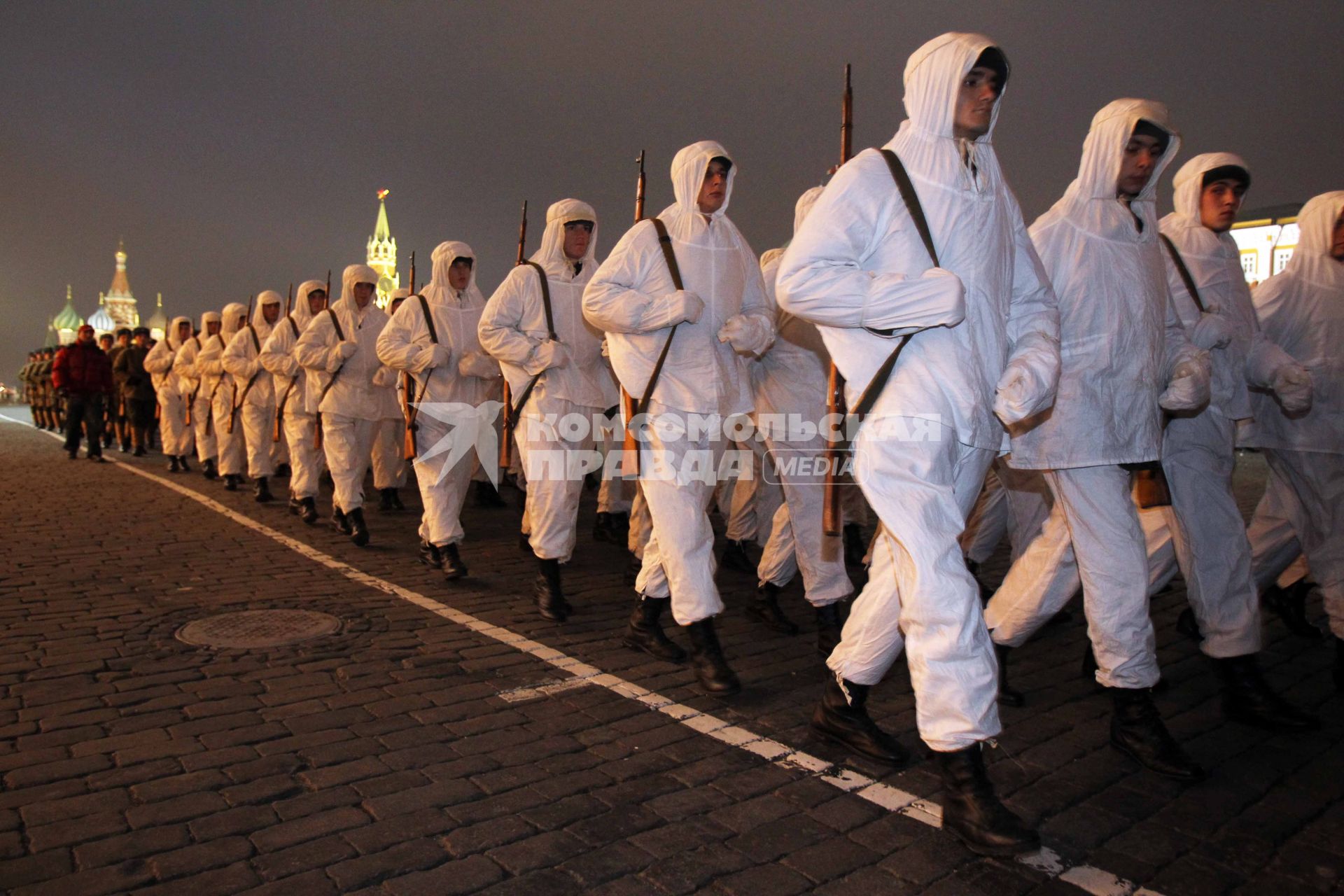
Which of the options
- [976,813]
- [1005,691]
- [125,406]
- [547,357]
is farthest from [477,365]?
[125,406]

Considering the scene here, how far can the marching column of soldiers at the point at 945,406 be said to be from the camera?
3.13 metres

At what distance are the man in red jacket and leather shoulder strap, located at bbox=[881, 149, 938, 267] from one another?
16416 millimetres

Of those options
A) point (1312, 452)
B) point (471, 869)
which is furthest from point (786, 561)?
point (471, 869)

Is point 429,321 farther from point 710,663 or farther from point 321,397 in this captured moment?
point 710,663

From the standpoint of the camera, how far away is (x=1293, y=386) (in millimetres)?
4492

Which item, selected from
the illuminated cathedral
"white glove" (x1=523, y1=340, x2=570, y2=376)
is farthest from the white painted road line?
the illuminated cathedral

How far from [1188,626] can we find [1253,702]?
1.61 meters

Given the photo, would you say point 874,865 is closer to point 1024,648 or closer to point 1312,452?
point 1024,648

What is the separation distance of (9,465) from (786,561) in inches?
583

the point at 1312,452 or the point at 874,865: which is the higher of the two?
the point at 1312,452

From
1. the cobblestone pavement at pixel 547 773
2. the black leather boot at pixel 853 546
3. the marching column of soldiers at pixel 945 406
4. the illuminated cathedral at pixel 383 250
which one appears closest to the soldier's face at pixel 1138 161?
the marching column of soldiers at pixel 945 406

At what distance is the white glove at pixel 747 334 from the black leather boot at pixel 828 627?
1.50 meters

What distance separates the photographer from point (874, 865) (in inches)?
112

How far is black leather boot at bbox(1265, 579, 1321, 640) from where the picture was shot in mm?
5734
